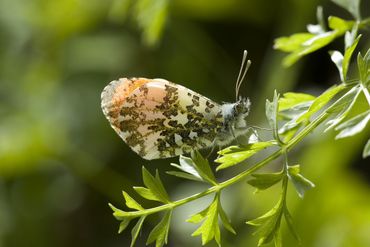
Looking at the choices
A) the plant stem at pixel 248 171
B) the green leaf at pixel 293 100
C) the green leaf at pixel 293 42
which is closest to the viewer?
the plant stem at pixel 248 171

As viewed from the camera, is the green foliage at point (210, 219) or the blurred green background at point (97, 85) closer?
the green foliage at point (210, 219)

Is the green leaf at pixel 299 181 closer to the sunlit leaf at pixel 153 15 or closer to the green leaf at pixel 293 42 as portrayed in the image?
the green leaf at pixel 293 42

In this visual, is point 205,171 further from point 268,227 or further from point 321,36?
point 321,36

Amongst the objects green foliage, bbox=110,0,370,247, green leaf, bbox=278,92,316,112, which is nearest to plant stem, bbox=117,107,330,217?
green foliage, bbox=110,0,370,247

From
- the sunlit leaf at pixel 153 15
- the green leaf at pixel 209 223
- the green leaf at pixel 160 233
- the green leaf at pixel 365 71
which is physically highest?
the sunlit leaf at pixel 153 15

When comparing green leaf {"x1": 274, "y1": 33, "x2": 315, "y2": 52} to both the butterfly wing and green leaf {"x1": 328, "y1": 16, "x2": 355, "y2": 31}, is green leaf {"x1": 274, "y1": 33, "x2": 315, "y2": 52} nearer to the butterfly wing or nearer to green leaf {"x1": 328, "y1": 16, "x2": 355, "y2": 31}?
green leaf {"x1": 328, "y1": 16, "x2": 355, "y2": 31}

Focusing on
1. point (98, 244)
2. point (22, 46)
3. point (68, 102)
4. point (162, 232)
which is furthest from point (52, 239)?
point (162, 232)

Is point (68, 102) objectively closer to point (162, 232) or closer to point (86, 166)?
point (86, 166)

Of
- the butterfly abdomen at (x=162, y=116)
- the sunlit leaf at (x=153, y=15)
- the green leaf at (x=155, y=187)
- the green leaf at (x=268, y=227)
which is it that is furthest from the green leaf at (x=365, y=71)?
the sunlit leaf at (x=153, y=15)
